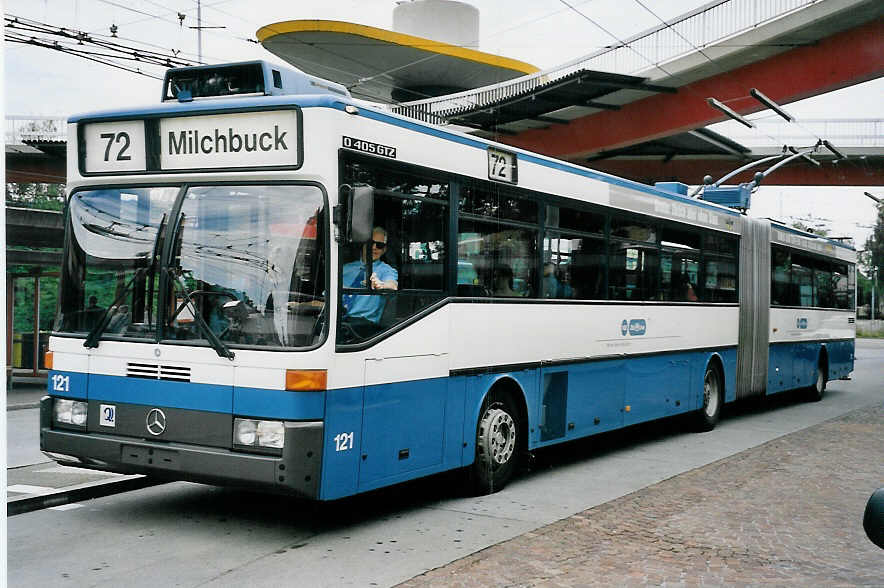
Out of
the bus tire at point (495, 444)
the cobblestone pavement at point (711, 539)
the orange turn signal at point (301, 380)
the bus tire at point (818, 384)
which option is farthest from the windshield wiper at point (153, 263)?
the bus tire at point (818, 384)

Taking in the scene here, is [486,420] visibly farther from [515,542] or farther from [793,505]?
[793,505]

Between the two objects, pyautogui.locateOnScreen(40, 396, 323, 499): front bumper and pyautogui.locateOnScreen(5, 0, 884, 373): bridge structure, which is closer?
pyautogui.locateOnScreen(40, 396, 323, 499): front bumper

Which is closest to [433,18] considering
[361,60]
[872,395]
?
[361,60]

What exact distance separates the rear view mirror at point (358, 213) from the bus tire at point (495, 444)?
2.69 m

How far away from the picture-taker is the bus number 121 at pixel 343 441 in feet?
23.4

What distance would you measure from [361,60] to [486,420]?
40.9m

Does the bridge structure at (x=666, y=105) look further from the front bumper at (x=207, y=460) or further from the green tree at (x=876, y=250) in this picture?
the green tree at (x=876, y=250)

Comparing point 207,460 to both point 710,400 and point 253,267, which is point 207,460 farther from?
point 710,400

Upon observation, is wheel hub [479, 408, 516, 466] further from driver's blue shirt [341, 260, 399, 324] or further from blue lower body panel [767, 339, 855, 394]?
blue lower body panel [767, 339, 855, 394]

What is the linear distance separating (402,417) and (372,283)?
44.1 inches

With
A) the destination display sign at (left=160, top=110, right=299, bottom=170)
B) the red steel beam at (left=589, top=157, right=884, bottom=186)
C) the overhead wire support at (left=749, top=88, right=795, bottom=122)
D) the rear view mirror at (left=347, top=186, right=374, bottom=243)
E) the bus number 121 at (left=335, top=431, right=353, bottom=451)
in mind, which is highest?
the red steel beam at (left=589, top=157, right=884, bottom=186)

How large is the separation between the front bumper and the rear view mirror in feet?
4.48

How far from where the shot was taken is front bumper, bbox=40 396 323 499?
6836mm

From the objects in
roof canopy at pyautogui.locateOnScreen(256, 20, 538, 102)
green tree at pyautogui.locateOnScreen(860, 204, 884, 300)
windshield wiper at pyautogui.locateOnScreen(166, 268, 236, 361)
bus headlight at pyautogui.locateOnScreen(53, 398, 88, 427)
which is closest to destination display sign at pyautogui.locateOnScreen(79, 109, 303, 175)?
windshield wiper at pyautogui.locateOnScreen(166, 268, 236, 361)
